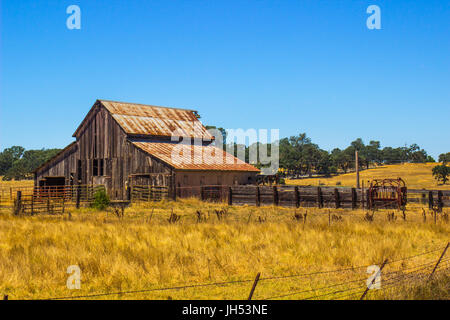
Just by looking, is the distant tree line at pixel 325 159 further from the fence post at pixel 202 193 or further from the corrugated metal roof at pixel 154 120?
the fence post at pixel 202 193

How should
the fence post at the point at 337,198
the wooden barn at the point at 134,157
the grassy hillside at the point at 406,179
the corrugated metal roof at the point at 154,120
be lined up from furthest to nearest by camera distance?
the grassy hillside at the point at 406,179 < the corrugated metal roof at the point at 154,120 < the wooden barn at the point at 134,157 < the fence post at the point at 337,198

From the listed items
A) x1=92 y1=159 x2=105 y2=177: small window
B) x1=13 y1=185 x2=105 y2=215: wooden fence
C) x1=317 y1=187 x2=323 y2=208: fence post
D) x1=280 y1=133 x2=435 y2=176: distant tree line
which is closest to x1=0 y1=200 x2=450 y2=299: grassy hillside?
x1=13 y1=185 x2=105 y2=215: wooden fence

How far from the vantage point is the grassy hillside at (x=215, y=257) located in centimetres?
930

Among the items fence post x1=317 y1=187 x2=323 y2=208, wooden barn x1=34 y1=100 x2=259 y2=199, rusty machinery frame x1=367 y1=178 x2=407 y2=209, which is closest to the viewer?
rusty machinery frame x1=367 y1=178 x2=407 y2=209

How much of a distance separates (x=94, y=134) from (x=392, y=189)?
83.9ft


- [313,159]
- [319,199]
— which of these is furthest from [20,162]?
[319,199]

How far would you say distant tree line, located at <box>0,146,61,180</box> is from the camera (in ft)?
365

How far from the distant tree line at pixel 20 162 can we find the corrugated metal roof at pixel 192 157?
75.8 m

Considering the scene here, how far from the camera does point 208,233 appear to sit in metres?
15.6

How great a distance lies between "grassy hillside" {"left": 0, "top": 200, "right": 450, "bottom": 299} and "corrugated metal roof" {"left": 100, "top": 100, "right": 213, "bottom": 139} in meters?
22.9

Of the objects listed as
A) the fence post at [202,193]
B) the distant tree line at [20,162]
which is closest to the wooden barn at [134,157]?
the fence post at [202,193]

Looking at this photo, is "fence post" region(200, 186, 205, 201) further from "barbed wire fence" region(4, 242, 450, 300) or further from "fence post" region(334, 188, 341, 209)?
"barbed wire fence" region(4, 242, 450, 300)

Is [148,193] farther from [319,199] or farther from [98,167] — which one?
[319,199]

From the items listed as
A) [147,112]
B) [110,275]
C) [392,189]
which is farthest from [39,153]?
[110,275]
